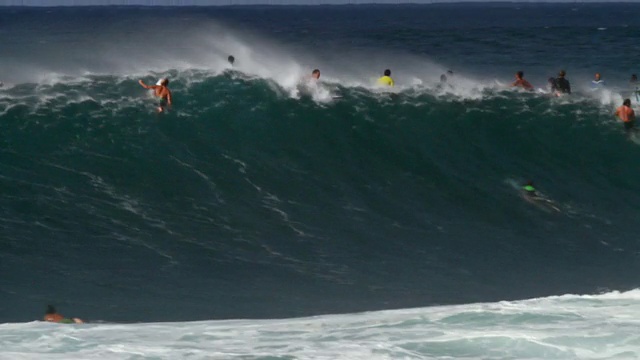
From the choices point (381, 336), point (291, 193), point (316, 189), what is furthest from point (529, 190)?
point (381, 336)

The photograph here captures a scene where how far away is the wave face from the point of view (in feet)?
64.8

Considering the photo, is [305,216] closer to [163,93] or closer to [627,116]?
[163,93]

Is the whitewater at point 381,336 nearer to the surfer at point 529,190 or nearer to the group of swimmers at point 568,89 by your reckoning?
the surfer at point 529,190

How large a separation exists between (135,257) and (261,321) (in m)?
4.82

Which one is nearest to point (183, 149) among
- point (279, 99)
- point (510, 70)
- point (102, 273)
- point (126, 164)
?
point (126, 164)

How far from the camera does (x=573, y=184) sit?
26188mm

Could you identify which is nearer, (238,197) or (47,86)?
(238,197)

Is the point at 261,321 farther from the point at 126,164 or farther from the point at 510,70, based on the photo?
the point at 510,70

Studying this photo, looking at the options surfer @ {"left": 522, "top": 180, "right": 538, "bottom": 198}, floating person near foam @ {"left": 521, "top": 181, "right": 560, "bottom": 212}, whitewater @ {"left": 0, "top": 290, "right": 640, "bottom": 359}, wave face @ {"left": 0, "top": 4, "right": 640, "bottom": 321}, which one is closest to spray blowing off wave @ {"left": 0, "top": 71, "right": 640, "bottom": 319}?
wave face @ {"left": 0, "top": 4, "right": 640, "bottom": 321}

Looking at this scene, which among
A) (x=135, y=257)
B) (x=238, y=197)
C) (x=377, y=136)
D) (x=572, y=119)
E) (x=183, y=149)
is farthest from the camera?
(x=572, y=119)

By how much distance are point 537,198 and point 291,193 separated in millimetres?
5026

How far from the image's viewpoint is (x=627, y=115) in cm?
2978

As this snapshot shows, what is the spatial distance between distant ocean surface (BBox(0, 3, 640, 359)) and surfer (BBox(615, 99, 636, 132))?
0.27 meters

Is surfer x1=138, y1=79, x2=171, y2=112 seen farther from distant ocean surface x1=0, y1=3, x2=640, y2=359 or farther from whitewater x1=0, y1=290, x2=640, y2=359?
whitewater x1=0, y1=290, x2=640, y2=359
